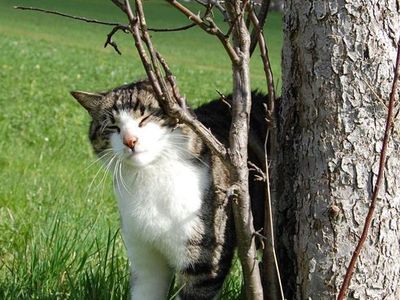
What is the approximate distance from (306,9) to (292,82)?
0.81ft

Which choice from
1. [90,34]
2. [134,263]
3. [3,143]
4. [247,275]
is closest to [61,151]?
[3,143]

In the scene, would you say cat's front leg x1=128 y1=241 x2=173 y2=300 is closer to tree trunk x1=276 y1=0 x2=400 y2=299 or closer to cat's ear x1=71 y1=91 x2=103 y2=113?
cat's ear x1=71 y1=91 x2=103 y2=113

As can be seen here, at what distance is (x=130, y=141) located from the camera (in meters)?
3.10

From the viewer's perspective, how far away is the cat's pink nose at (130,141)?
122 inches

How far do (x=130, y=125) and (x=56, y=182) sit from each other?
11.2 ft

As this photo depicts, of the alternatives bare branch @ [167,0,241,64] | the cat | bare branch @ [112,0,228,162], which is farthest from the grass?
bare branch @ [167,0,241,64]

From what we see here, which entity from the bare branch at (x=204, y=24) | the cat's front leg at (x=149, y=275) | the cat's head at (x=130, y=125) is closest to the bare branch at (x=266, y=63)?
the bare branch at (x=204, y=24)

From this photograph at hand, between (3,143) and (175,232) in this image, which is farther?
(3,143)

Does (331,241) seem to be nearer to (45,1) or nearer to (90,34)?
(90,34)

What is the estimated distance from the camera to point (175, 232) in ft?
10.3

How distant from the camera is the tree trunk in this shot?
8.57 ft

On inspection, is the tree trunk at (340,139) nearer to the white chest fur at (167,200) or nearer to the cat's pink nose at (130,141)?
the white chest fur at (167,200)

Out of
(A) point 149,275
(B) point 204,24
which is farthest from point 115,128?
(B) point 204,24

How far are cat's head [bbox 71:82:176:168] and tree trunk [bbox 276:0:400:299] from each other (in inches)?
21.3
